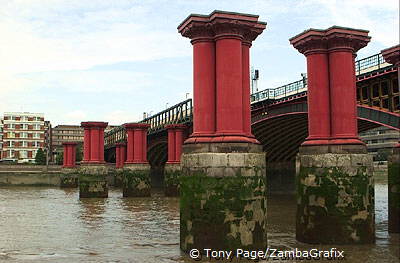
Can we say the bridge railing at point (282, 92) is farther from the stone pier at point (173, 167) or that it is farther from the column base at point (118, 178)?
the column base at point (118, 178)

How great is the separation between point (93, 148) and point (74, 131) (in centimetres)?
14399

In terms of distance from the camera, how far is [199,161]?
1638 centimetres

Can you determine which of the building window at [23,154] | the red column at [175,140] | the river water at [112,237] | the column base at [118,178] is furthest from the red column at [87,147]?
the building window at [23,154]

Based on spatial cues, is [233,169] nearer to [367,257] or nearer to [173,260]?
[173,260]

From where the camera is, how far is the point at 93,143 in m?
48.4

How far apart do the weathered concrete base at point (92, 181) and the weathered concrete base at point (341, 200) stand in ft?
102

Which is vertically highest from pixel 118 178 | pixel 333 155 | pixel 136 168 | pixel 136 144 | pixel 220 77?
pixel 220 77

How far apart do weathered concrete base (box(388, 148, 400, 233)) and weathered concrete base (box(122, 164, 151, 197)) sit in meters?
31.9

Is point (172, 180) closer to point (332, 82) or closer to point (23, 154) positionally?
point (332, 82)

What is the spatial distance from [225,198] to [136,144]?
36419 mm

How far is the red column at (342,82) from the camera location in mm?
19312

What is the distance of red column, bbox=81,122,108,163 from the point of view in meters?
48.1

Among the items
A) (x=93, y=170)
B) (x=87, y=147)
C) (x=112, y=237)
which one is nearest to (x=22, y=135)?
(x=87, y=147)

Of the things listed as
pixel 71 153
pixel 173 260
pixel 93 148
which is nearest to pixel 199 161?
pixel 173 260
